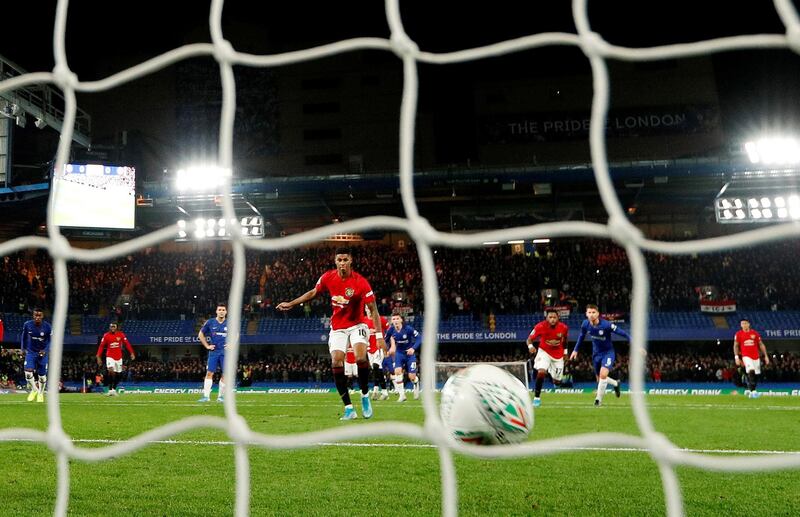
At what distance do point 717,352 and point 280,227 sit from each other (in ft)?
65.4

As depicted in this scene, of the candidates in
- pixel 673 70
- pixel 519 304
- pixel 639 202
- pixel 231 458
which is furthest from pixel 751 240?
pixel 673 70

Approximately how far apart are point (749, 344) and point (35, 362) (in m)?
14.5

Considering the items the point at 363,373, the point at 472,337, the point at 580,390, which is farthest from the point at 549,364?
Result: the point at 472,337

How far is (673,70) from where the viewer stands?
30.7 meters

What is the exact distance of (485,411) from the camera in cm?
340

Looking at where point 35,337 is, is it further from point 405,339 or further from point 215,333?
point 405,339

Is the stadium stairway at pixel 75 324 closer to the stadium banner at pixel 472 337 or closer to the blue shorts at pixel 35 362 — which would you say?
the stadium banner at pixel 472 337

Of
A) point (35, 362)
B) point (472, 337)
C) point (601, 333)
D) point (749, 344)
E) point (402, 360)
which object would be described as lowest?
point (472, 337)

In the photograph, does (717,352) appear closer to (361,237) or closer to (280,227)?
(361,237)

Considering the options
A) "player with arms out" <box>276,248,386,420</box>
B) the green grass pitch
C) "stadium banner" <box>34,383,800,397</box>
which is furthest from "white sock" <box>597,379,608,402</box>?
"stadium banner" <box>34,383,800,397</box>

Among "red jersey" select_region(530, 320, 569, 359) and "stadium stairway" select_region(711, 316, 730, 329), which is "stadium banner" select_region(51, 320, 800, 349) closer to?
"stadium stairway" select_region(711, 316, 730, 329)

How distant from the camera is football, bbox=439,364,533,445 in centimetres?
339

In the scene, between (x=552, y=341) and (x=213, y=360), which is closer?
(x=552, y=341)

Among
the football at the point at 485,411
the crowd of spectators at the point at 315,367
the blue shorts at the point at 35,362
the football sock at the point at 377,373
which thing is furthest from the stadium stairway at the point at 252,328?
the football at the point at 485,411
